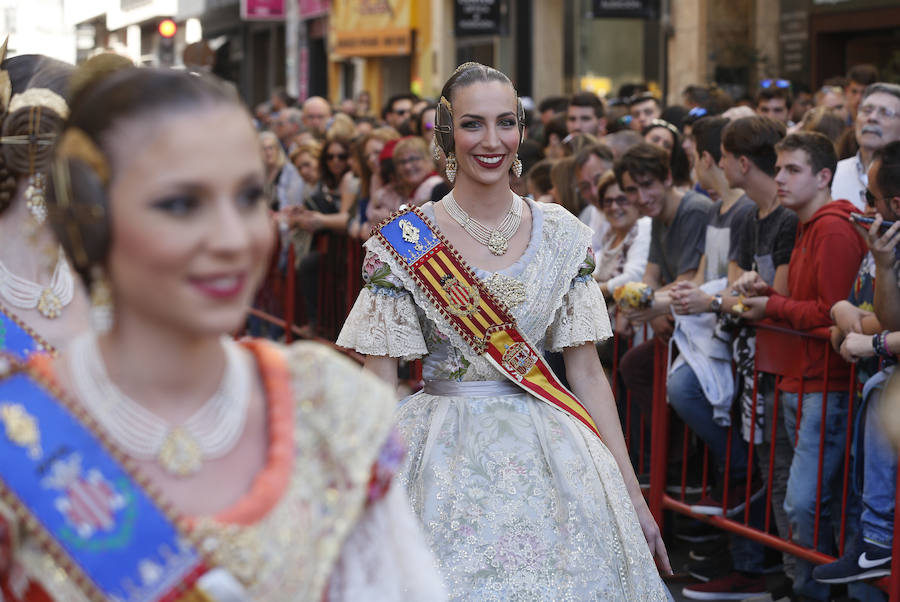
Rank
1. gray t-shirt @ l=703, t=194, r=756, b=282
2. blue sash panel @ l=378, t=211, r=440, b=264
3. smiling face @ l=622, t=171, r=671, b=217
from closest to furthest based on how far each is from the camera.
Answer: blue sash panel @ l=378, t=211, r=440, b=264 < gray t-shirt @ l=703, t=194, r=756, b=282 < smiling face @ l=622, t=171, r=671, b=217

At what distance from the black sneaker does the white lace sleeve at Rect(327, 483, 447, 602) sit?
328 cm

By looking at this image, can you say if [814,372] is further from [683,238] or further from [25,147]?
[25,147]

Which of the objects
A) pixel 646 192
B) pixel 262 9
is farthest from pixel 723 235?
pixel 262 9

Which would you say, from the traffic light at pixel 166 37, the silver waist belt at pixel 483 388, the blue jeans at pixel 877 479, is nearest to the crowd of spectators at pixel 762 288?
the blue jeans at pixel 877 479

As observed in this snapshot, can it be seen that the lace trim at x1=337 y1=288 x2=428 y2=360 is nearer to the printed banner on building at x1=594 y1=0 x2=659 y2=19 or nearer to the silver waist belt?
the silver waist belt

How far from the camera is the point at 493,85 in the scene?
4039 millimetres

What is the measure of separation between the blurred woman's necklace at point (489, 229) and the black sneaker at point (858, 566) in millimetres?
1919

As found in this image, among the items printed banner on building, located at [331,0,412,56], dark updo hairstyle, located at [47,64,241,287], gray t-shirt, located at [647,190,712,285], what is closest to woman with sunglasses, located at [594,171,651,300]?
gray t-shirt, located at [647,190,712,285]

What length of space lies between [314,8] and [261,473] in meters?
29.7

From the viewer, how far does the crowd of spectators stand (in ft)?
16.1

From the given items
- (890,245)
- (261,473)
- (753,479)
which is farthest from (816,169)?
(261,473)

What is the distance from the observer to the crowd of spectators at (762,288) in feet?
16.1

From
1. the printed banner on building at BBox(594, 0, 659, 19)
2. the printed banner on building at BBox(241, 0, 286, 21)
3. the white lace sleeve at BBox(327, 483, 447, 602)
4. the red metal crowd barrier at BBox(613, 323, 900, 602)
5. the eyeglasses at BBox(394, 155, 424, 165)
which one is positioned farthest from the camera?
the printed banner on building at BBox(241, 0, 286, 21)

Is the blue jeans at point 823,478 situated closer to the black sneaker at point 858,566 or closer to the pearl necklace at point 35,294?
the black sneaker at point 858,566
